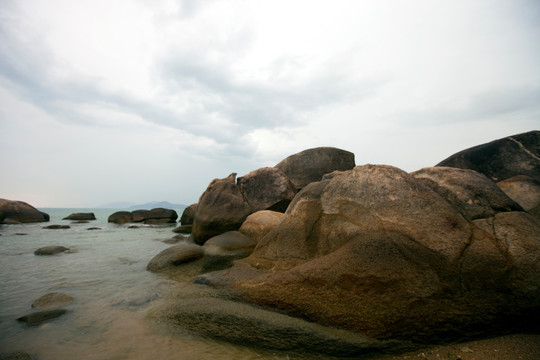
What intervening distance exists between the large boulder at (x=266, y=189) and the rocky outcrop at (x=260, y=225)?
6.08 feet

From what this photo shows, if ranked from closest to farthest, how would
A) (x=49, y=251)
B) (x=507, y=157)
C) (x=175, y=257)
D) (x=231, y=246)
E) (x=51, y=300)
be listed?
(x=51, y=300) → (x=175, y=257) → (x=231, y=246) → (x=507, y=157) → (x=49, y=251)

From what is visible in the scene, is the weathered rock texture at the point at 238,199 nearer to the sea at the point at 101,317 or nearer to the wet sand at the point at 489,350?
the sea at the point at 101,317

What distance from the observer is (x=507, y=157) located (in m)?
6.77

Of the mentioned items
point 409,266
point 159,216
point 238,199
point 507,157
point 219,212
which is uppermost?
point 507,157

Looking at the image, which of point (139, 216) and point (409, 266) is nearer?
A: point (409, 266)

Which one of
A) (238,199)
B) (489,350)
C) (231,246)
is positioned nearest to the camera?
(489,350)

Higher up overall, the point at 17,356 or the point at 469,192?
the point at 469,192

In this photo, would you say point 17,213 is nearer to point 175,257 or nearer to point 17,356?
point 175,257

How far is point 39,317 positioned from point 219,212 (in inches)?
201

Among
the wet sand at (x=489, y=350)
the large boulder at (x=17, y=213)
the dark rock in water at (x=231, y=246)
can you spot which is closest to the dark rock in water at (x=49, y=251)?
the dark rock in water at (x=231, y=246)

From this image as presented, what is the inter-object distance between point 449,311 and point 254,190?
23.5 ft

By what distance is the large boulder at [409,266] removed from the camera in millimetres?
2547

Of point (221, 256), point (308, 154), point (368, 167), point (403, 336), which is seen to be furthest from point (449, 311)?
point (308, 154)

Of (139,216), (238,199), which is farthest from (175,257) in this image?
(139,216)
